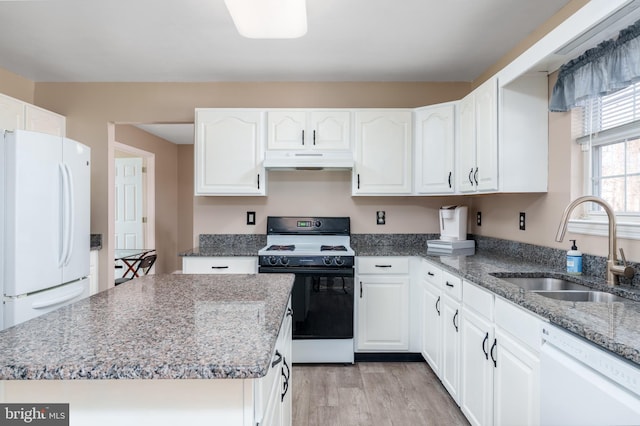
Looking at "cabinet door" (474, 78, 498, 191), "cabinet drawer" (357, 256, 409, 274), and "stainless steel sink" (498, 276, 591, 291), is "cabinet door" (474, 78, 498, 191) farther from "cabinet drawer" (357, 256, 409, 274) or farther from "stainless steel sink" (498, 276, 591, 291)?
"cabinet drawer" (357, 256, 409, 274)

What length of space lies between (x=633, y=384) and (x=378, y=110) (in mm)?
2617

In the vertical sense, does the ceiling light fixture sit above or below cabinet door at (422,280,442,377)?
above

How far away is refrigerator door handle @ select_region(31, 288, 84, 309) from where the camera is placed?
237 centimetres

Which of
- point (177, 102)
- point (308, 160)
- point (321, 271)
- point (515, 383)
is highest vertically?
point (177, 102)

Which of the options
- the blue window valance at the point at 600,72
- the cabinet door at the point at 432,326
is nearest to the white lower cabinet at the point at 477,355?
the cabinet door at the point at 432,326

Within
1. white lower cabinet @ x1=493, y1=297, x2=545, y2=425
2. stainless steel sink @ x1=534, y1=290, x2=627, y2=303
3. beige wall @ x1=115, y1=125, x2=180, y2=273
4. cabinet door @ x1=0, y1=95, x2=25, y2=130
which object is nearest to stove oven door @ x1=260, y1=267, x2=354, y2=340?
white lower cabinet @ x1=493, y1=297, x2=545, y2=425

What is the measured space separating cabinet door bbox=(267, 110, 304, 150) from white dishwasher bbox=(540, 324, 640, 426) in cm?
234

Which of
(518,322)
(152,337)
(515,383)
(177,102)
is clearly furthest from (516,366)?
(177,102)

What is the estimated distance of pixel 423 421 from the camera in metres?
2.16

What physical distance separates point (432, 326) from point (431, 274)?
0.38m

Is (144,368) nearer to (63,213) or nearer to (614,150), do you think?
(63,213)

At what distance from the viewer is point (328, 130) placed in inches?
124

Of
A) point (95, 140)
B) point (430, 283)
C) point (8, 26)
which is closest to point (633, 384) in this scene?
point (430, 283)

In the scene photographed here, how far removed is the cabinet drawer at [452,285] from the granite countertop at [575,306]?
0.06 m
